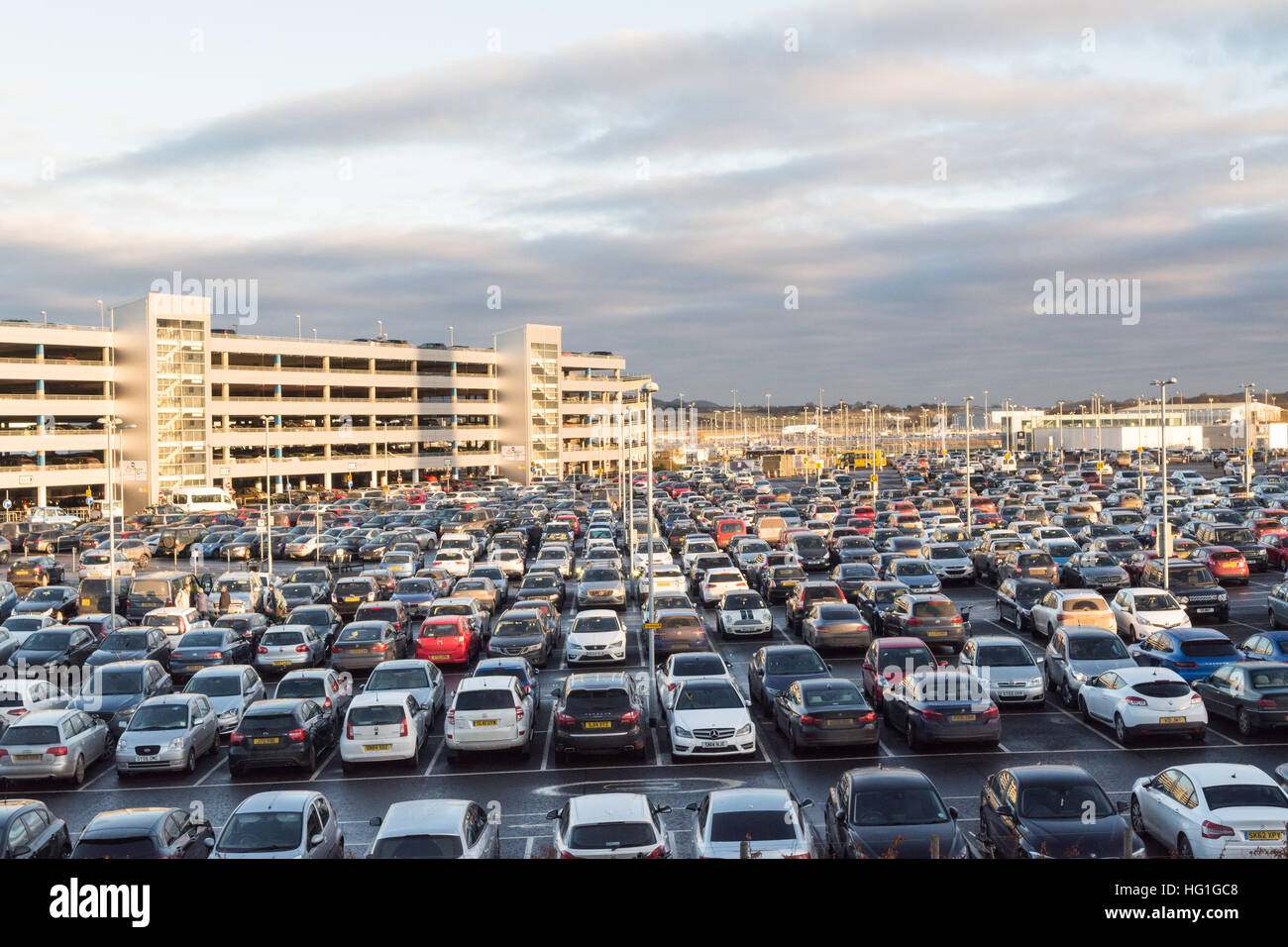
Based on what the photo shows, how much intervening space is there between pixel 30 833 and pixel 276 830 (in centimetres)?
307

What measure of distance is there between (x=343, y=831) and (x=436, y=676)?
26.8 ft

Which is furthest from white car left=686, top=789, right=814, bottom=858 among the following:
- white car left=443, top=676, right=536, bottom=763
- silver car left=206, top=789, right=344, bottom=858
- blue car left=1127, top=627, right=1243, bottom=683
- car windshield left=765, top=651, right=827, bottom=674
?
blue car left=1127, top=627, right=1243, bottom=683

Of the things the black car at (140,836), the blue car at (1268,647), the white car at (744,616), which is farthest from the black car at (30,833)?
the blue car at (1268,647)

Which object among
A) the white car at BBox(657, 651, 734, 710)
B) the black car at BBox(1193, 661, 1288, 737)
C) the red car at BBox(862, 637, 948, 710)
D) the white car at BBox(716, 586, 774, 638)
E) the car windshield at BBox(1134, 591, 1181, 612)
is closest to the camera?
the black car at BBox(1193, 661, 1288, 737)

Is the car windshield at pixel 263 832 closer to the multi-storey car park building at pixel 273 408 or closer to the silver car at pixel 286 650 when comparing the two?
the silver car at pixel 286 650

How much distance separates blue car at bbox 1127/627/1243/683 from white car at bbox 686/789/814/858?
549 inches

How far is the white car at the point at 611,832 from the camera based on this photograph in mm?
11906

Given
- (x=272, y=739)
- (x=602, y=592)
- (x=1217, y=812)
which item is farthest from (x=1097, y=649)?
(x=602, y=592)

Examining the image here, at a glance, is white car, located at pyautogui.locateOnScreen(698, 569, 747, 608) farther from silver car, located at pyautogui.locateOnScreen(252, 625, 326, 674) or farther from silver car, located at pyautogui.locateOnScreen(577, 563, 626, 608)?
silver car, located at pyautogui.locateOnScreen(252, 625, 326, 674)

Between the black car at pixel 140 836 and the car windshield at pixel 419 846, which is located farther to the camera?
the black car at pixel 140 836

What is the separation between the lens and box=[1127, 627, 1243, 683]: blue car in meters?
23.3

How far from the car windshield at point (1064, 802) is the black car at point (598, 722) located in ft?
25.5

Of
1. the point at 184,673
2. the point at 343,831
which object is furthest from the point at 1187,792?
the point at 184,673
